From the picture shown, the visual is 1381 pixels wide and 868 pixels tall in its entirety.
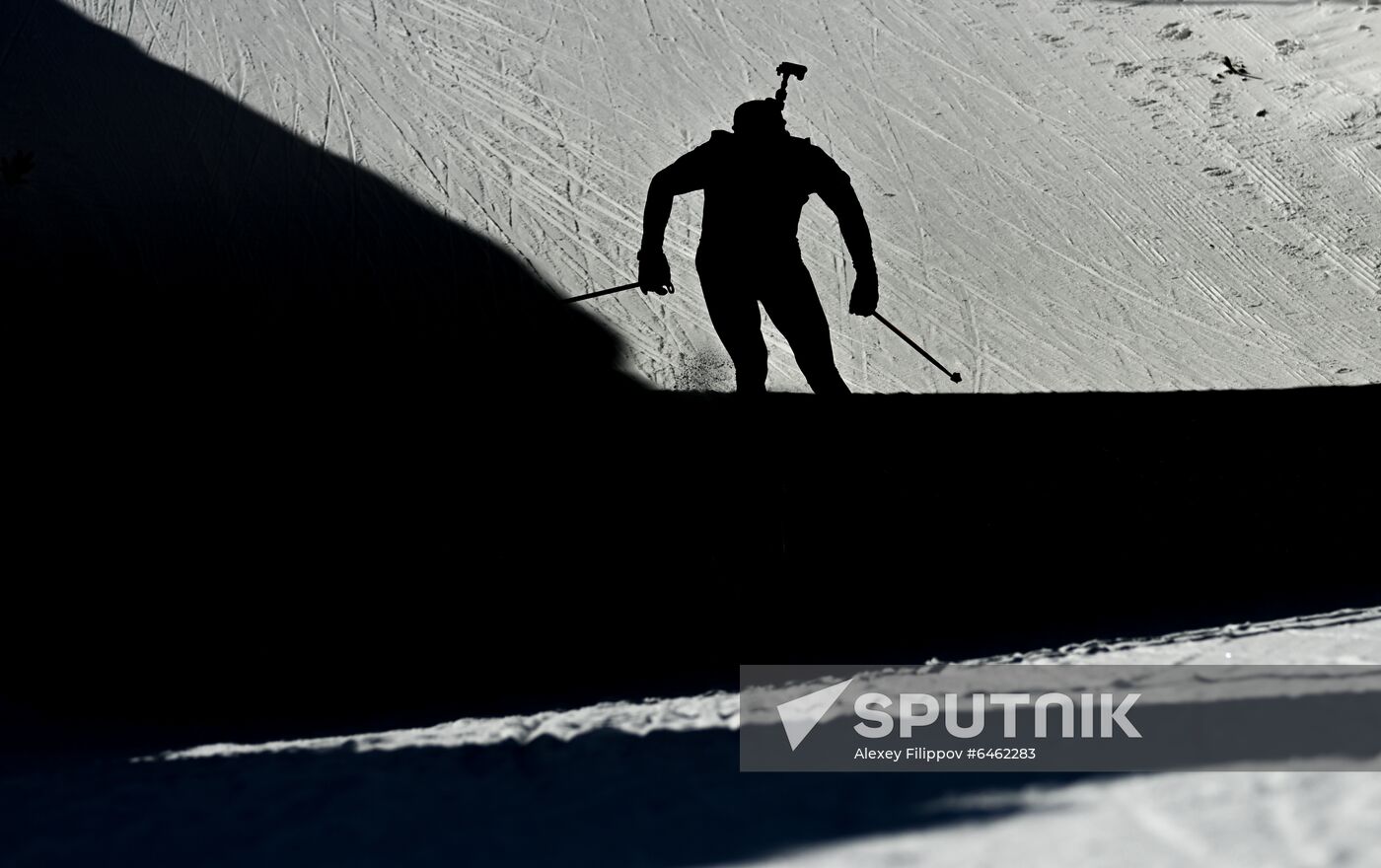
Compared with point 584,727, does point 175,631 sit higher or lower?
higher

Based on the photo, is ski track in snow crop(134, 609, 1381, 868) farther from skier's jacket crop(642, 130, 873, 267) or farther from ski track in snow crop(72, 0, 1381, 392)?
ski track in snow crop(72, 0, 1381, 392)

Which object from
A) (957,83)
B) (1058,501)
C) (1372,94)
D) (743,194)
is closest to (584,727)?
(1058,501)

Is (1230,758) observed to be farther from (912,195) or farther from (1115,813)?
(912,195)

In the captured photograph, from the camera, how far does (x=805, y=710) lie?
11.9 feet

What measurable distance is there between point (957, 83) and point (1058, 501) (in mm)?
10562

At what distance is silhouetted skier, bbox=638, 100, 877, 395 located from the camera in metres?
5.90

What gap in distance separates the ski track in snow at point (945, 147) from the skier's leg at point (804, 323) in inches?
156

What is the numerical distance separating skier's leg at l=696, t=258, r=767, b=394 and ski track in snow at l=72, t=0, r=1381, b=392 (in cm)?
404

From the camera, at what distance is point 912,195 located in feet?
42.8

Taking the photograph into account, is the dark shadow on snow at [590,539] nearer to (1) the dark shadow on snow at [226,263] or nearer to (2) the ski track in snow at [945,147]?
(1) the dark shadow on snow at [226,263]

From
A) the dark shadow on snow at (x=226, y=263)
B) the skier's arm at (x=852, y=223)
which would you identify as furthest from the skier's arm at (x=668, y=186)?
the dark shadow on snow at (x=226, y=263)

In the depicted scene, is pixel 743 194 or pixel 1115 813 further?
pixel 743 194

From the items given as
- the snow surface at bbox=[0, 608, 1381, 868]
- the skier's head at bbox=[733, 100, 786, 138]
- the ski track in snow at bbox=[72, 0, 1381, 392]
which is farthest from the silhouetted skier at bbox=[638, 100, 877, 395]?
the ski track in snow at bbox=[72, 0, 1381, 392]

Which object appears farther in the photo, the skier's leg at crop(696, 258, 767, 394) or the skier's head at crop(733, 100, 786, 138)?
the skier's leg at crop(696, 258, 767, 394)
